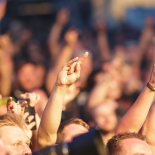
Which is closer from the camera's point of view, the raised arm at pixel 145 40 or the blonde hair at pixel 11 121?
the blonde hair at pixel 11 121

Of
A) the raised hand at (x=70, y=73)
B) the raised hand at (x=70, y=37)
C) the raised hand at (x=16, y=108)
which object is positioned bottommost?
the raised hand at (x=16, y=108)

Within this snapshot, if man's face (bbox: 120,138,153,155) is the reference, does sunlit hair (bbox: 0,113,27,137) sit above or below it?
above

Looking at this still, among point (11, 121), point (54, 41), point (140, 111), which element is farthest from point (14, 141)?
point (54, 41)

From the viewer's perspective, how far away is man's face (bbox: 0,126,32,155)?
3.11 metres

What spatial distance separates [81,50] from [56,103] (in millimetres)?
4929

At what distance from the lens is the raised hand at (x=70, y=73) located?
3.34 metres

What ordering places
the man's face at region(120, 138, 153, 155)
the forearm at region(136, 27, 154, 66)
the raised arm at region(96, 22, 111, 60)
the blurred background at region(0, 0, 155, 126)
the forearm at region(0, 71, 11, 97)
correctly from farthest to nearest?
the raised arm at region(96, 22, 111, 60) → the forearm at region(136, 27, 154, 66) → the blurred background at region(0, 0, 155, 126) → the forearm at region(0, 71, 11, 97) → the man's face at region(120, 138, 153, 155)

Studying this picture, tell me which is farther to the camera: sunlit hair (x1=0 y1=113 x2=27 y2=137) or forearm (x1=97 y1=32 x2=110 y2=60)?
forearm (x1=97 y1=32 x2=110 y2=60)

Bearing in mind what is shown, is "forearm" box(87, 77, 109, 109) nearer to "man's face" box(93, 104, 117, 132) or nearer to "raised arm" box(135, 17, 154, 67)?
"man's face" box(93, 104, 117, 132)

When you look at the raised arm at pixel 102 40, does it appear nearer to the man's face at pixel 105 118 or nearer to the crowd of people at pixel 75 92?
the crowd of people at pixel 75 92

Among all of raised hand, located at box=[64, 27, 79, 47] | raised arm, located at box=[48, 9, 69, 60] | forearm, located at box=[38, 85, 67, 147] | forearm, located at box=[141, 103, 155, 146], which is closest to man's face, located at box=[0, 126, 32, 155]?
forearm, located at box=[38, 85, 67, 147]

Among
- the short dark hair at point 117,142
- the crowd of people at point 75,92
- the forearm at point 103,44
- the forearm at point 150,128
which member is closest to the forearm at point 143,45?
the crowd of people at point 75,92

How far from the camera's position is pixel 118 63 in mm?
7270

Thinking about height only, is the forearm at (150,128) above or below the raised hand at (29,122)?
below
